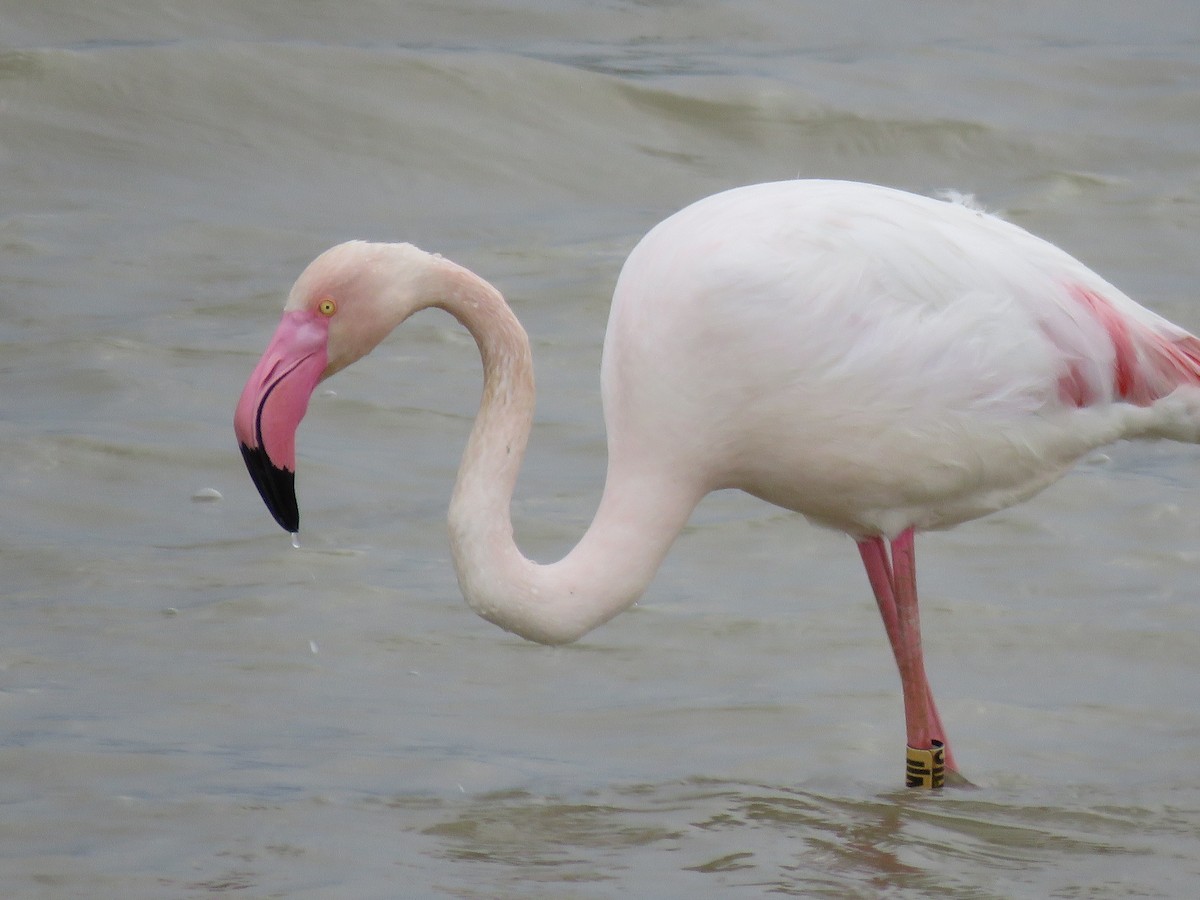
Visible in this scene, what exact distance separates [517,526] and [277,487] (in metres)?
2.83

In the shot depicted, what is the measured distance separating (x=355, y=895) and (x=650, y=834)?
821 mm

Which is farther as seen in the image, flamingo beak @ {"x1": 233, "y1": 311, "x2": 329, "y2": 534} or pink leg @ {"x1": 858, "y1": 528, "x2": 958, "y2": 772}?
pink leg @ {"x1": 858, "y1": 528, "x2": 958, "y2": 772}

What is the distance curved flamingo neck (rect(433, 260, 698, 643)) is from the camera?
15.0 feet

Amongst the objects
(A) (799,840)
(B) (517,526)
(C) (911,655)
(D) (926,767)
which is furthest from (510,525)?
(B) (517,526)

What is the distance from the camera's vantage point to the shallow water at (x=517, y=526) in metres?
4.76

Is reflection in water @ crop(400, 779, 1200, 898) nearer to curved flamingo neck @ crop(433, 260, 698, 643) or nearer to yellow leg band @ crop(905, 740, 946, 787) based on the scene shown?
yellow leg band @ crop(905, 740, 946, 787)

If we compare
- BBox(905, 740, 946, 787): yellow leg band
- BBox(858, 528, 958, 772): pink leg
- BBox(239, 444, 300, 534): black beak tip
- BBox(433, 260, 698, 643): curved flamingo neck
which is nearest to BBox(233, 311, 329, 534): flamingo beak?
BBox(239, 444, 300, 534): black beak tip

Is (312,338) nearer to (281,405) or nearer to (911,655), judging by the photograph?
(281,405)

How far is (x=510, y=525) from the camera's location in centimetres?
477

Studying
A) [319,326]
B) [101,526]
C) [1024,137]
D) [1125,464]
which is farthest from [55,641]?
[1024,137]

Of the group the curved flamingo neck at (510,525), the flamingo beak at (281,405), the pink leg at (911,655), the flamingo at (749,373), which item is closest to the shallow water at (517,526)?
the pink leg at (911,655)

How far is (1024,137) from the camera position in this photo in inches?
471

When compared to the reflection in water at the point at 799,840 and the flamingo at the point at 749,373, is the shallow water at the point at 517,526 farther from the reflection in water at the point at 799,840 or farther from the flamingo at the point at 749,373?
the flamingo at the point at 749,373

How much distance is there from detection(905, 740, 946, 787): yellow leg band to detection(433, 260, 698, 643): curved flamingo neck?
1003 millimetres
